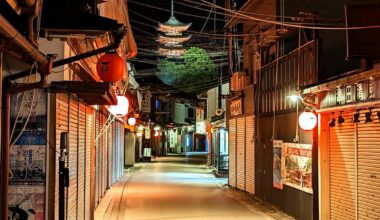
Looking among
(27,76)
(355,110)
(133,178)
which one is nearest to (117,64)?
(27,76)

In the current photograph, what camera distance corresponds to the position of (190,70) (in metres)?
50.6

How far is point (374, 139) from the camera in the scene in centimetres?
1253

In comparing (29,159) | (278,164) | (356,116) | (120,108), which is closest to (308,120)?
(356,116)

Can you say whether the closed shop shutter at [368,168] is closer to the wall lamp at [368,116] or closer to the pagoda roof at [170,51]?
the wall lamp at [368,116]

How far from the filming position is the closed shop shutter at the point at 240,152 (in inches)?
1057

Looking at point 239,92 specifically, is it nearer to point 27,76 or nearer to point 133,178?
point 133,178

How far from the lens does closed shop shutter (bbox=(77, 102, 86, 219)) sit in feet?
43.0

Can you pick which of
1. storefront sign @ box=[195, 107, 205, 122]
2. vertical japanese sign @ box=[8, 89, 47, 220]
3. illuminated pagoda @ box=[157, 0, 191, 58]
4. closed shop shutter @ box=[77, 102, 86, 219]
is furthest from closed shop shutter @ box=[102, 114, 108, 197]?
storefront sign @ box=[195, 107, 205, 122]

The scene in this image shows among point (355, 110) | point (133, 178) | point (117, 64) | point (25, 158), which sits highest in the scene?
point (117, 64)

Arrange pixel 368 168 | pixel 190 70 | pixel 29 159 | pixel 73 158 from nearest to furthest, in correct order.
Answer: pixel 29 159, pixel 73 158, pixel 368 168, pixel 190 70

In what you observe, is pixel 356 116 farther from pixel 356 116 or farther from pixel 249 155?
pixel 249 155

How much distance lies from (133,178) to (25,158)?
26.7 meters

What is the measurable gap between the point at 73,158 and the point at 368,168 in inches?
271

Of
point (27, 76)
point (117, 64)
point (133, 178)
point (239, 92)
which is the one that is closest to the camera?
point (27, 76)
